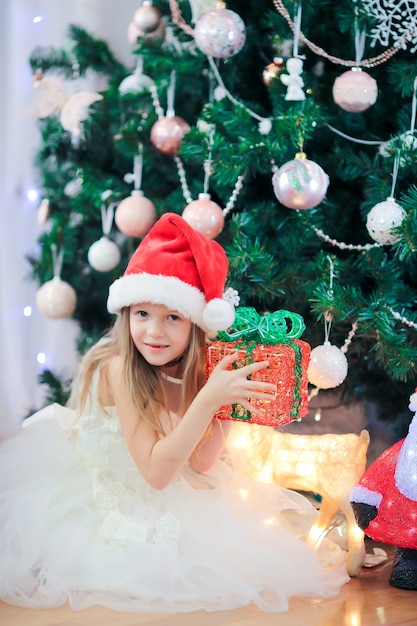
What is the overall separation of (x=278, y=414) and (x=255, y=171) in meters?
0.64

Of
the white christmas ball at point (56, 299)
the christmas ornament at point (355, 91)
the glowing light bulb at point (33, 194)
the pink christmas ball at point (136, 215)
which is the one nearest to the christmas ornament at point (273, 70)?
the christmas ornament at point (355, 91)

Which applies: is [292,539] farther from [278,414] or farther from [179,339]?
[179,339]

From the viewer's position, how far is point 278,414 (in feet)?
4.61

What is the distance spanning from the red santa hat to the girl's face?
0.03 metres

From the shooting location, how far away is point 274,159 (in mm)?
1784

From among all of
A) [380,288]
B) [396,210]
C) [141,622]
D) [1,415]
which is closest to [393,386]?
[380,288]

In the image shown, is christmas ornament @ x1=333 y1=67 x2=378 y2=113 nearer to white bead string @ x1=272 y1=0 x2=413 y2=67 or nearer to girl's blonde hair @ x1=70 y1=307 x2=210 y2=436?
white bead string @ x1=272 y1=0 x2=413 y2=67

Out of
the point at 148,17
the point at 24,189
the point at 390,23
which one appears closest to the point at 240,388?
the point at 390,23

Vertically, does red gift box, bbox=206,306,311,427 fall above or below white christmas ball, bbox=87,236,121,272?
below

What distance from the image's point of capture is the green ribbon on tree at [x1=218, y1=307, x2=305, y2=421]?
4.73 feet

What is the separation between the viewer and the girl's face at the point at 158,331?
1484 mm

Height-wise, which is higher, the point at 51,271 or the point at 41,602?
the point at 51,271

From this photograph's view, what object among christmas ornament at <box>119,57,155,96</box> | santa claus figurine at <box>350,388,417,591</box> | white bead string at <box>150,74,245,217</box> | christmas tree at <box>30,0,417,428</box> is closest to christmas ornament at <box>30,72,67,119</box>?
christmas tree at <box>30,0,417,428</box>

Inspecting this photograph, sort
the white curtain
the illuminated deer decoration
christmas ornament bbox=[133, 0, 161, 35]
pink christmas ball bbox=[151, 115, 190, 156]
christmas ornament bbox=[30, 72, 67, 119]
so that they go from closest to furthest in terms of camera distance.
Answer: the illuminated deer decoration → pink christmas ball bbox=[151, 115, 190, 156] → christmas ornament bbox=[133, 0, 161, 35] → christmas ornament bbox=[30, 72, 67, 119] → the white curtain
